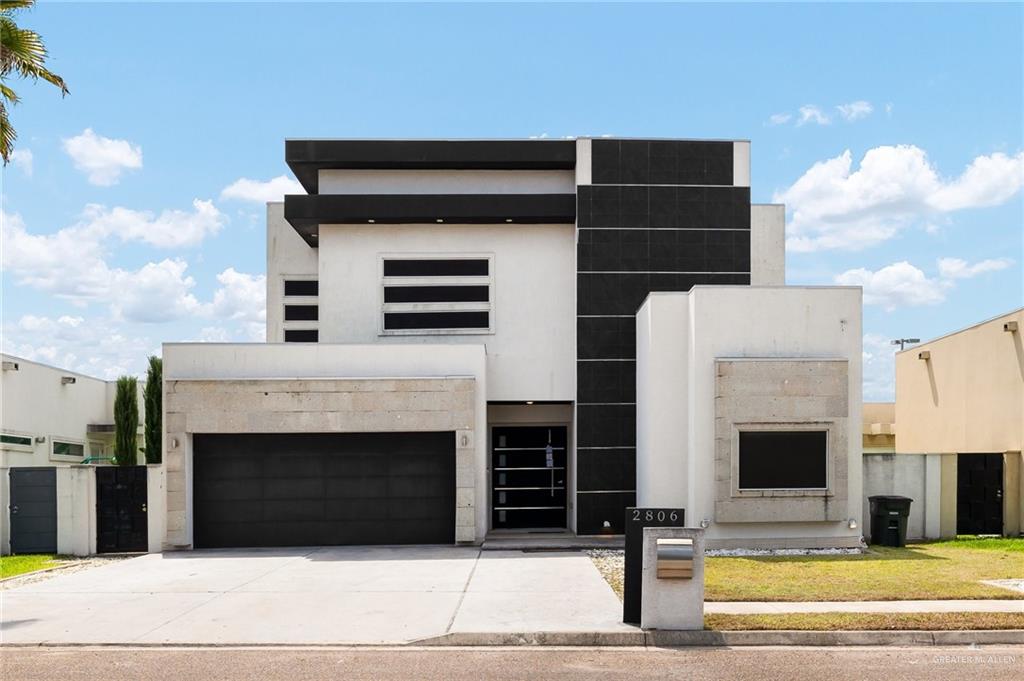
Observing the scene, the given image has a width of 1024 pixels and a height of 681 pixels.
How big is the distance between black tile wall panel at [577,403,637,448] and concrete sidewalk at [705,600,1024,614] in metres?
8.16

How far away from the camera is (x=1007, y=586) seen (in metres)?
12.6

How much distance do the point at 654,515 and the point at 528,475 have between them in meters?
10.8

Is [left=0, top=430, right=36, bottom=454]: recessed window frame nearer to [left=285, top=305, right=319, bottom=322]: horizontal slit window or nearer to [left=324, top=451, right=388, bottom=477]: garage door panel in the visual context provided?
[left=285, top=305, right=319, bottom=322]: horizontal slit window

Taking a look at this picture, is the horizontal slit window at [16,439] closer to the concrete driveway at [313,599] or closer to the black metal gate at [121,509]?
the black metal gate at [121,509]

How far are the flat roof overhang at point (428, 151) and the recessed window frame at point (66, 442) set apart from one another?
15.1 meters

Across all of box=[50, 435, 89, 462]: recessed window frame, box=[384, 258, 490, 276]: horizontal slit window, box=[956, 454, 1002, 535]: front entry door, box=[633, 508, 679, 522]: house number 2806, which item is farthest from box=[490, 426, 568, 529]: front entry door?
box=[50, 435, 89, 462]: recessed window frame

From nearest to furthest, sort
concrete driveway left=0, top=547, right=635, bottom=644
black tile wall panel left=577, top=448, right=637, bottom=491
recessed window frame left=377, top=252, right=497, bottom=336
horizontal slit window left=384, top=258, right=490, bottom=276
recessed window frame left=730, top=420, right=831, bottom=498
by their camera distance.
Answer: concrete driveway left=0, top=547, right=635, bottom=644, recessed window frame left=730, top=420, right=831, bottom=498, black tile wall panel left=577, top=448, right=637, bottom=491, recessed window frame left=377, top=252, right=497, bottom=336, horizontal slit window left=384, top=258, right=490, bottom=276

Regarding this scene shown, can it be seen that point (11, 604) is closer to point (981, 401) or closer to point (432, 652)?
point (432, 652)

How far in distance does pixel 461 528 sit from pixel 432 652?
866 centimetres

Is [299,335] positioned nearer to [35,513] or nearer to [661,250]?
[35,513]

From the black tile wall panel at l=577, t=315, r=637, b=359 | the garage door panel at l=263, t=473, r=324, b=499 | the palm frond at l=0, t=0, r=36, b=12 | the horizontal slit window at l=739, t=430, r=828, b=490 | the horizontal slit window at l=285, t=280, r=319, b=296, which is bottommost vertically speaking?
the garage door panel at l=263, t=473, r=324, b=499

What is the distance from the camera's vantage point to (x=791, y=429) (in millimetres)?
17078

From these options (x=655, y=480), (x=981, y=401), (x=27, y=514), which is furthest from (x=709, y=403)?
(x=27, y=514)

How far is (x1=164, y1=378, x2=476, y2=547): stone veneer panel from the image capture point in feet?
59.7
